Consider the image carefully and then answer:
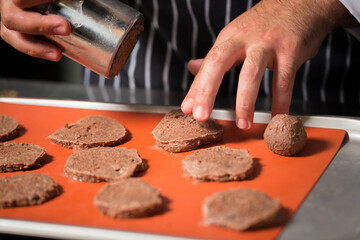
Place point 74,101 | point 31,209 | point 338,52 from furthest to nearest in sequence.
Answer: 1. point 338,52
2. point 74,101
3. point 31,209

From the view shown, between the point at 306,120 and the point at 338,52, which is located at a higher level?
the point at 338,52

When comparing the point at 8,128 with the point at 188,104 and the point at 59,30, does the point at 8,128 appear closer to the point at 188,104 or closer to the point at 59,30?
the point at 59,30

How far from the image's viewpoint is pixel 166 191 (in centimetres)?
153

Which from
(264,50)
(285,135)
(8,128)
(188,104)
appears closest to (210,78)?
(188,104)

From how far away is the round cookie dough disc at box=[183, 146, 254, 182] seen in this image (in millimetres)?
1569

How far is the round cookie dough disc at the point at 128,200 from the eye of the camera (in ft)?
4.36

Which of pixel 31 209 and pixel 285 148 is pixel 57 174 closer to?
pixel 31 209

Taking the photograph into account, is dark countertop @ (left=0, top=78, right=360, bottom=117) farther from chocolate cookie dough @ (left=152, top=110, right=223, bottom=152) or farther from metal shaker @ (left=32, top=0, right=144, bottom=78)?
metal shaker @ (left=32, top=0, right=144, bottom=78)

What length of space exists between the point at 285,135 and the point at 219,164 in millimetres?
291

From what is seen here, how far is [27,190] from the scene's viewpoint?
4.87 feet

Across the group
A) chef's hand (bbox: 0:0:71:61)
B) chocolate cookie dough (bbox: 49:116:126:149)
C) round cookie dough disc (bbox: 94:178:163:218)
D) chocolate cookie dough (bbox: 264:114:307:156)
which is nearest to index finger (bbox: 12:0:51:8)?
chef's hand (bbox: 0:0:71:61)

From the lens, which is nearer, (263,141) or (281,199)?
(281,199)

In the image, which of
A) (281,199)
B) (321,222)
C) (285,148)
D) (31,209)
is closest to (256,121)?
(285,148)

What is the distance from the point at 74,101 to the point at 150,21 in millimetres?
710
